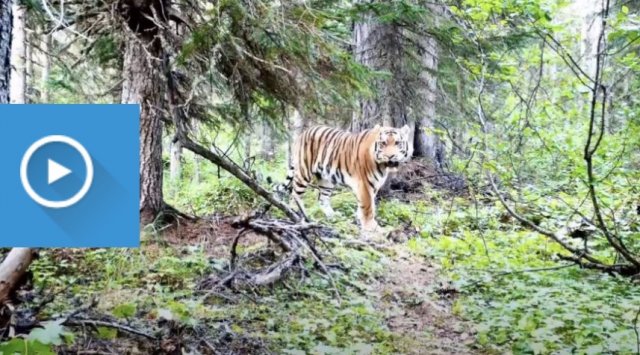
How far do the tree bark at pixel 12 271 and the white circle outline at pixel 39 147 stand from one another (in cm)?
136

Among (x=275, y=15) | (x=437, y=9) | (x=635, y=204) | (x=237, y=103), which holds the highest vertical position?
(x=437, y=9)

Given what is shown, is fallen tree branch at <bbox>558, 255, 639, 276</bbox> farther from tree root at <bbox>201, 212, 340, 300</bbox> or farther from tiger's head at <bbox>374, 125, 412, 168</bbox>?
tiger's head at <bbox>374, 125, 412, 168</bbox>

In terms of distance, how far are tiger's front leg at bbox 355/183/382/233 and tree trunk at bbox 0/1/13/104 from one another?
15.3ft

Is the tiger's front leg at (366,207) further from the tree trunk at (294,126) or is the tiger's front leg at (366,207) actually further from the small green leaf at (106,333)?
the small green leaf at (106,333)

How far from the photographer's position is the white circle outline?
1.21 meters

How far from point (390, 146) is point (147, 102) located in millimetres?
3190

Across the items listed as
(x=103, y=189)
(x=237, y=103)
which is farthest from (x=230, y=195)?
(x=103, y=189)

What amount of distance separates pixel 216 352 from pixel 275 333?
0.55 meters

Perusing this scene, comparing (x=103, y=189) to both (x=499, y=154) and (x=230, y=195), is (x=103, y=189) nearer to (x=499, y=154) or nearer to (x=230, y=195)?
(x=499, y=154)

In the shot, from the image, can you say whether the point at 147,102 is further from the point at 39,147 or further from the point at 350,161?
the point at 39,147

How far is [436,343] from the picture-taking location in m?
3.54

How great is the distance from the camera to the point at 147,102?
5.03 metres

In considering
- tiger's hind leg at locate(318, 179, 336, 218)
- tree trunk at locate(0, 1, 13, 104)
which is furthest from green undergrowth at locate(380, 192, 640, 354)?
tree trunk at locate(0, 1, 13, 104)
